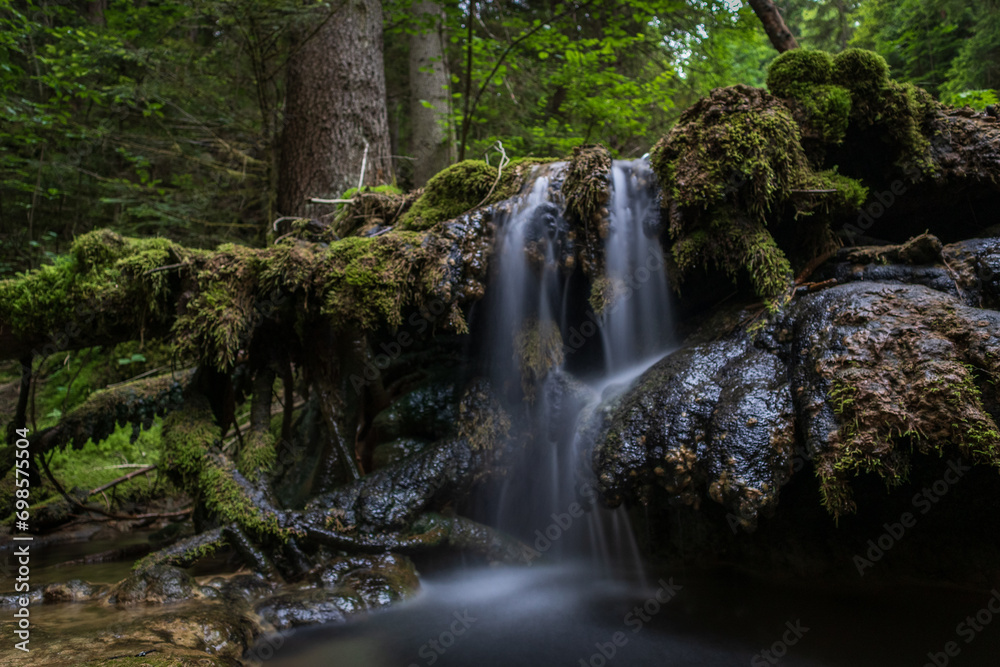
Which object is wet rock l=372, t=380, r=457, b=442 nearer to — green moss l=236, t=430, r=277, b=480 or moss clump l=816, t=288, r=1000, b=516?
green moss l=236, t=430, r=277, b=480

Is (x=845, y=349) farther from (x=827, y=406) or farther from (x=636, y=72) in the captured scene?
(x=636, y=72)

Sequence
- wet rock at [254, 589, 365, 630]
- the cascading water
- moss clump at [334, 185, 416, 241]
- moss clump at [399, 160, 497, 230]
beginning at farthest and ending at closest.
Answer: moss clump at [334, 185, 416, 241]
moss clump at [399, 160, 497, 230]
the cascading water
wet rock at [254, 589, 365, 630]

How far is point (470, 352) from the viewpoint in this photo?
15.1ft

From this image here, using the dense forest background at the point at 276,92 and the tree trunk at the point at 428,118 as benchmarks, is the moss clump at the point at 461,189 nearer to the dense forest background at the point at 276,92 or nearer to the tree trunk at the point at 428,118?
the dense forest background at the point at 276,92

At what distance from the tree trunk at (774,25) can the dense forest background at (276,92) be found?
3.32ft

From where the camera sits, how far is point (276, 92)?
6.40m

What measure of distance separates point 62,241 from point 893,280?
37.2 feet

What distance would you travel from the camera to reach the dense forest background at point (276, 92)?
6.25 metres

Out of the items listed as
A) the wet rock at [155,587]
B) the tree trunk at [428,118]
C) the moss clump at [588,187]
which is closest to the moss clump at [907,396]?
the moss clump at [588,187]

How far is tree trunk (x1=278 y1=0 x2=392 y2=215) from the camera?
20.6 ft

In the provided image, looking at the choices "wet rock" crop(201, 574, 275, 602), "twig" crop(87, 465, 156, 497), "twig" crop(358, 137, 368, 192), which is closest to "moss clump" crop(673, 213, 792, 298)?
"wet rock" crop(201, 574, 275, 602)

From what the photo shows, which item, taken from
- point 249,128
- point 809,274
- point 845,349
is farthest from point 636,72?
point 845,349

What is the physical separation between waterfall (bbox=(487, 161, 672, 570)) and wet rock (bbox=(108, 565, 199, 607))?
213 centimetres

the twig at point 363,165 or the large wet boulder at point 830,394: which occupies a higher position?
the twig at point 363,165
